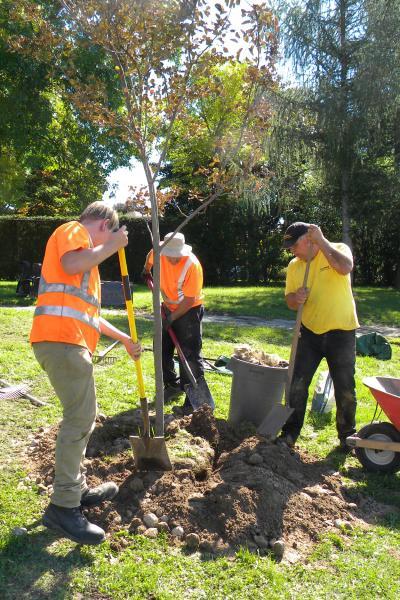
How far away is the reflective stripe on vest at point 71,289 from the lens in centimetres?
326

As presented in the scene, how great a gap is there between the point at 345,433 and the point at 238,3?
3.41 metres

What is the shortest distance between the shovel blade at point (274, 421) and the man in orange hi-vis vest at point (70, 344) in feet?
5.98

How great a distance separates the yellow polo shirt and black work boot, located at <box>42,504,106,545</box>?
2.48 m

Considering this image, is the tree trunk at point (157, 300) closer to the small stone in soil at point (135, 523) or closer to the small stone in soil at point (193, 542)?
the small stone in soil at point (135, 523)

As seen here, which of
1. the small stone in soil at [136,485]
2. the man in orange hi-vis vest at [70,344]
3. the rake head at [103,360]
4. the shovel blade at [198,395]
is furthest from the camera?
the rake head at [103,360]

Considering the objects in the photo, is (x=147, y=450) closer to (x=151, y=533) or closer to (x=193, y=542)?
(x=151, y=533)

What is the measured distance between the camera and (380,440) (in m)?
4.53

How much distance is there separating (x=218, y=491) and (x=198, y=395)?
77.0 inches

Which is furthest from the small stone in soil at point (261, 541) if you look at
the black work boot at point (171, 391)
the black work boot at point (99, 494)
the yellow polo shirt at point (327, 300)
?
the black work boot at point (171, 391)

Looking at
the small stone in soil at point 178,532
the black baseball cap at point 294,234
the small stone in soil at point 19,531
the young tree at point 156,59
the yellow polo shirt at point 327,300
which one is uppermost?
the young tree at point 156,59

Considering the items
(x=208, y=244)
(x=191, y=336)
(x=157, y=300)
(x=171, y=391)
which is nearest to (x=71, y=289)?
(x=157, y=300)

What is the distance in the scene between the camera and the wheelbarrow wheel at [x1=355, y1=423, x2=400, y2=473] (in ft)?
14.9

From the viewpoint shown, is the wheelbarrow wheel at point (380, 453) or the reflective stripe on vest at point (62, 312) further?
the wheelbarrow wheel at point (380, 453)

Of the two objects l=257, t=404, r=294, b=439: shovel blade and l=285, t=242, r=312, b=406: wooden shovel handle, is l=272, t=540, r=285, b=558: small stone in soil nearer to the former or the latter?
l=257, t=404, r=294, b=439: shovel blade
